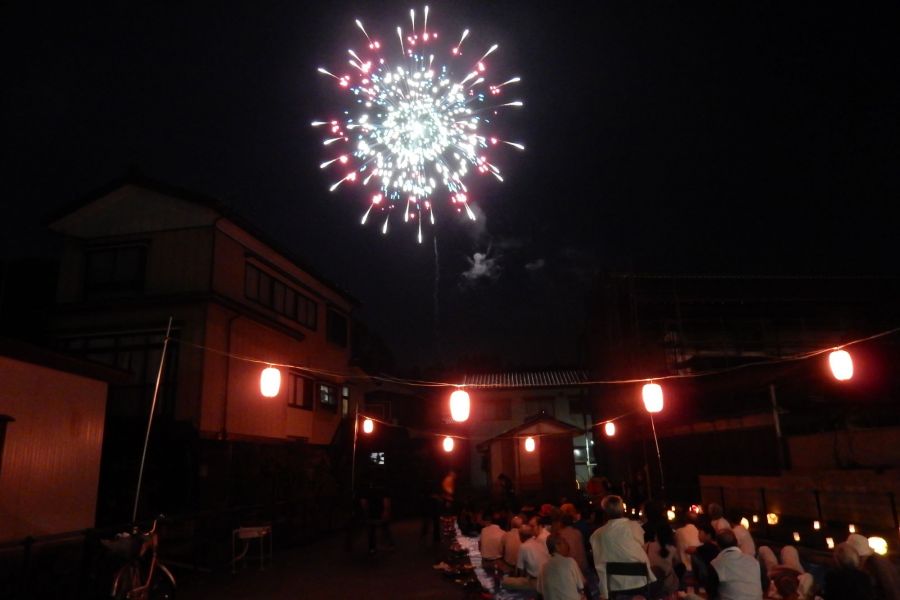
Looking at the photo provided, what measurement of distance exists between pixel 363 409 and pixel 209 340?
549 inches

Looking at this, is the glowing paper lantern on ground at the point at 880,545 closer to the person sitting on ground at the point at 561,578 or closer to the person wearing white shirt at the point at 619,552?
the person wearing white shirt at the point at 619,552

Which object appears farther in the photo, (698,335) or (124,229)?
(698,335)

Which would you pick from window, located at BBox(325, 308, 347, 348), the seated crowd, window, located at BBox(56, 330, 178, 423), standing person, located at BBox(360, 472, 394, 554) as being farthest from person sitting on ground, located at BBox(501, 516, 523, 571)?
window, located at BBox(325, 308, 347, 348)

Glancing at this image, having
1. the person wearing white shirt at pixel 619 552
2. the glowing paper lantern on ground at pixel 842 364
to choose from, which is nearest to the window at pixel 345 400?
the glowing paper lantern on ground at pixel 842 364

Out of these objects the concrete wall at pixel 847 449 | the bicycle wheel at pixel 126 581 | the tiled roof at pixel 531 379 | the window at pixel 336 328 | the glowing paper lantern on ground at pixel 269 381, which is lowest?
the bicycle wheel at pixel 126 581

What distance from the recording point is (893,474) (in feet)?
33.0

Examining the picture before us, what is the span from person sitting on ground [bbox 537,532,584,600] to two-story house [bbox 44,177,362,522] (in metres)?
10.9

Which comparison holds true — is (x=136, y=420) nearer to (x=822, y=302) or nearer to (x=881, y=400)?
(x=881, y=400)

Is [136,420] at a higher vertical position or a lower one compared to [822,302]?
lower

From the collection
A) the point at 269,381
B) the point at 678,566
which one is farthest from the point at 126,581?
the point at 678,566

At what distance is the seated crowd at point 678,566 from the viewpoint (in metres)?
5.93

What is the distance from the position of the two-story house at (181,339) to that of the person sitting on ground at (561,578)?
428 inches

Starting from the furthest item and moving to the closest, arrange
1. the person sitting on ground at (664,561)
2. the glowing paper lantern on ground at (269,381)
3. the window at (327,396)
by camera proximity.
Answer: the window at (327,396)
the glowing paper lantern on ground at (269,381)
the person sitting on ground at (664,561)

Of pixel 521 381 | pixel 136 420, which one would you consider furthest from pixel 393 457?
pixel 136 420
